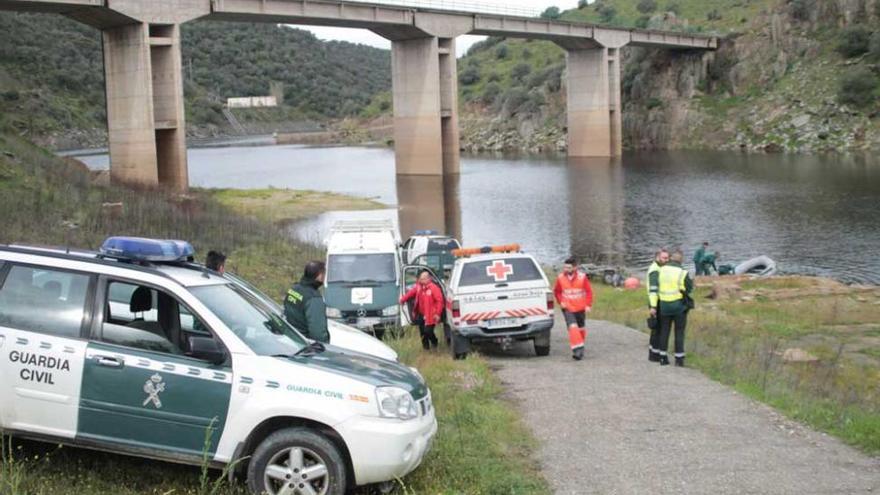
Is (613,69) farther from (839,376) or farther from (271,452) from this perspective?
(271,452)

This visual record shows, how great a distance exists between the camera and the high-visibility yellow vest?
1429cm

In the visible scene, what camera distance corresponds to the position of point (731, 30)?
4122 inches

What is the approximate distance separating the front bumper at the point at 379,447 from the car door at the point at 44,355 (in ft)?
6.64

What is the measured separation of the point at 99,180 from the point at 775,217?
113 ft

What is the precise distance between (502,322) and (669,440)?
5.89m

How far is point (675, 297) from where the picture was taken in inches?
566

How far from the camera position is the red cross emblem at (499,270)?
51.8ft

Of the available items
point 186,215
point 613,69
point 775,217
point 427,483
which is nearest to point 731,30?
point 613,69

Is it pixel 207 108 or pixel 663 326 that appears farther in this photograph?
pixel 207 108

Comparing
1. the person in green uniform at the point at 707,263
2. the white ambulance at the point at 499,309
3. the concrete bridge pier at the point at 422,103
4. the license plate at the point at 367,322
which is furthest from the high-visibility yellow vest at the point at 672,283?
the concrete bridge pier at the point at 422,103

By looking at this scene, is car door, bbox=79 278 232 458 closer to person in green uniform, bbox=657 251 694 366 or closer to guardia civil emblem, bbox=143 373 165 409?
guardia civil emblem, bbox=143 373 165 409

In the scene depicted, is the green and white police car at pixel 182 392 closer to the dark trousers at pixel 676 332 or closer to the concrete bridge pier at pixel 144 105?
the dark trousers at pixel 676 332

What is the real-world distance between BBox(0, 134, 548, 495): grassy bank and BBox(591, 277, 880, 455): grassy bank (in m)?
3.49

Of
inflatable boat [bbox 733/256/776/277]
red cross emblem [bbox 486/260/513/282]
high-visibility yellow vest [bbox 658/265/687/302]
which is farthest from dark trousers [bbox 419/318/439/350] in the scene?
inflatable boat [bbox 733/256/776/277]
